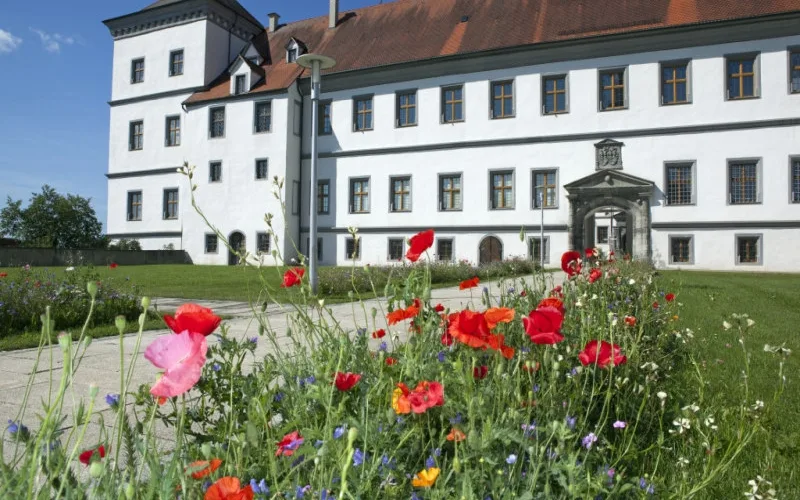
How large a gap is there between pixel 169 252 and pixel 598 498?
29.8m

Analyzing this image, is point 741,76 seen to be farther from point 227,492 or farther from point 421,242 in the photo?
point 227,492

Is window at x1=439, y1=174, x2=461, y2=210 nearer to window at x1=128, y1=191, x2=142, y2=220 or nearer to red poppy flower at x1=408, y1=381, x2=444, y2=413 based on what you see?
window at x1=128, y1=191, x2=142, y2=220

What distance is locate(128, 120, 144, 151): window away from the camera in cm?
3200

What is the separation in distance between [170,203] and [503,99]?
18.7 metres

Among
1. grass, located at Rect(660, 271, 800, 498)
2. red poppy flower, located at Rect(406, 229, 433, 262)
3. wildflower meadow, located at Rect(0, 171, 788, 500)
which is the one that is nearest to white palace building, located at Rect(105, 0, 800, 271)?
grass, located at Rect(660, 271, 800, 498)

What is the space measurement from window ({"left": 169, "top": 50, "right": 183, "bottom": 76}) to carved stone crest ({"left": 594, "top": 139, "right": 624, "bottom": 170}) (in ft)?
74.0

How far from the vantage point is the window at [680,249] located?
2177cm

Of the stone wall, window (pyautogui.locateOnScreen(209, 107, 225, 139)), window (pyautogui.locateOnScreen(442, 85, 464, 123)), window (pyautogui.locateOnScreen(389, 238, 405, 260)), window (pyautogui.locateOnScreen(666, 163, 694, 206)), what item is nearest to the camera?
the stone wall

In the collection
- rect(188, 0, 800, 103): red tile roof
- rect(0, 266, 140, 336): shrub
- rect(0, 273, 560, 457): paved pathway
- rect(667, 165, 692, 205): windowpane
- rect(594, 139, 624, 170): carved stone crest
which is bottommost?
rect(0, 273, 560, 457): paved pathway

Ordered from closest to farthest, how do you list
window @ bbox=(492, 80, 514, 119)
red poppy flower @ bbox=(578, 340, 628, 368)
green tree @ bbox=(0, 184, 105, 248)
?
red poppy flower @ bbox=(578, 340, 628, 368) → window @ bbox=(492, 80, 514, 119) → green tree @ bbox=(0, 184, 105, 248)

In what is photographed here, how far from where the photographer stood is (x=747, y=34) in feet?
69.0

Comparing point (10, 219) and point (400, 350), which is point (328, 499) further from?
point (10, 219)

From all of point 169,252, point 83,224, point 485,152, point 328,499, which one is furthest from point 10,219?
point 328,499

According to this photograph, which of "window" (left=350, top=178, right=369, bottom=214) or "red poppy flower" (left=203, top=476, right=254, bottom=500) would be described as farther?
"window" (left=350, top=178, right=369, bottom=214)
